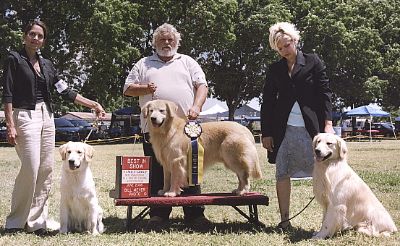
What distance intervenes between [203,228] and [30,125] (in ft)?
7.34

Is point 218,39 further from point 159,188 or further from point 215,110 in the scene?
point 159,188

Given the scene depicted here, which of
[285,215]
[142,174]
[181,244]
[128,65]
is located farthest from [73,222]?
[128,65]

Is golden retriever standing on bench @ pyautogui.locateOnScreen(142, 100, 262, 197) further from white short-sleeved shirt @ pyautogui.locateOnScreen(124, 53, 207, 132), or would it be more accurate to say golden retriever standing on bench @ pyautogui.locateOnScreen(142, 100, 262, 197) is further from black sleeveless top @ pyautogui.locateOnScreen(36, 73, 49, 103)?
black sleeveless top @ pyautogui.locateOnScreen(36, 73, 49, 103)

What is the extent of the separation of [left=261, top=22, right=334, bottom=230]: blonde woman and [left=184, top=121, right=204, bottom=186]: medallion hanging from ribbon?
2.80ft

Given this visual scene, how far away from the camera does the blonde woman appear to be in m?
5.02

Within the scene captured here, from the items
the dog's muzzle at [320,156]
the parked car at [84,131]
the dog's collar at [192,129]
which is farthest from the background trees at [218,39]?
the dog's muzzle at [320,156]

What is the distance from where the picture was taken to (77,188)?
16.1 feet

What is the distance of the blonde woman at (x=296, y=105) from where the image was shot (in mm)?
→ 5023

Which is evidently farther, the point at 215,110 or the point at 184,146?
the point at 215,110

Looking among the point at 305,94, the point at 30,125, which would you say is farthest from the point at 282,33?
the point at 30,125

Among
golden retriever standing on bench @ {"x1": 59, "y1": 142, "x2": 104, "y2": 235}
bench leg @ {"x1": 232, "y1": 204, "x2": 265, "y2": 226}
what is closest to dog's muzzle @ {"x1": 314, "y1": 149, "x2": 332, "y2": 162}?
bench leg @ {"x1": 232, "y1": 204, "x2": 265, "y2": 226}

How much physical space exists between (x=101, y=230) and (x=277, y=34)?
2820 millimetres

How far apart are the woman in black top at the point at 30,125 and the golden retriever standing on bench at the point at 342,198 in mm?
2831

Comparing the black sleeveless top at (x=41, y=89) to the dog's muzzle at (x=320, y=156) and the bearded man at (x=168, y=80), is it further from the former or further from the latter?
the dog's muzzle at (x=320, y=156)
